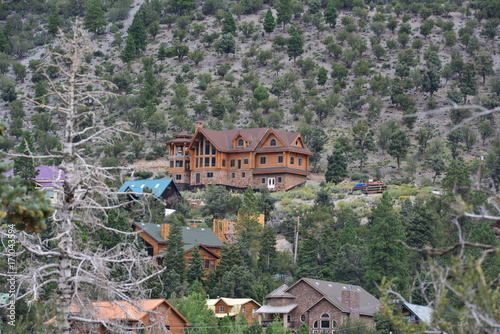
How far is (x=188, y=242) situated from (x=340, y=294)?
48.9 feet

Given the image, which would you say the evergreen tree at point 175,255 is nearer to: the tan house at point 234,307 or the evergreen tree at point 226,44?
the tan house at point 234,307

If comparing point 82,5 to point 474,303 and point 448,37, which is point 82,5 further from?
point 474,303

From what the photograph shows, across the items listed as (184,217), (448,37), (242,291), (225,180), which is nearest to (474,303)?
(242,291)

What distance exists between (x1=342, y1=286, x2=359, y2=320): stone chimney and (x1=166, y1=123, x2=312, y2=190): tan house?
1514 inches

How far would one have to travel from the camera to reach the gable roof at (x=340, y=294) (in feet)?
173

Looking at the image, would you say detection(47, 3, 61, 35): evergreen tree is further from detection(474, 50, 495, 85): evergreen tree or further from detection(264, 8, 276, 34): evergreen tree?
detection(474, 50, 495, 85): evergreen tree

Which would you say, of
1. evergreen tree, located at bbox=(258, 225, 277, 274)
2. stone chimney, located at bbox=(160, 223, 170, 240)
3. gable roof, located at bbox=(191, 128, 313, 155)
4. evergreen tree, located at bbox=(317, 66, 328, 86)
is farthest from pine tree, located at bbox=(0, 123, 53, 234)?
evergreen tree, located at bbox=(317, 66, 328, 86)

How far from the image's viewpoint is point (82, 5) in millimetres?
182375

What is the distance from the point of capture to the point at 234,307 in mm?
54219

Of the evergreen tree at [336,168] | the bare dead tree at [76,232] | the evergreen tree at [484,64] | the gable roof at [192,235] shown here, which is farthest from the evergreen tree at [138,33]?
the bare dead tree at [76,232]

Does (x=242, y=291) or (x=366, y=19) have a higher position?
(x=366, y=19)

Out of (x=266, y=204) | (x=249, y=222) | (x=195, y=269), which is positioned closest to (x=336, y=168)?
(x=266, y=204)

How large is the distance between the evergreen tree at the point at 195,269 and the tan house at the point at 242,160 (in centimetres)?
3208

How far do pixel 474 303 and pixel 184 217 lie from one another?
6483 cm
